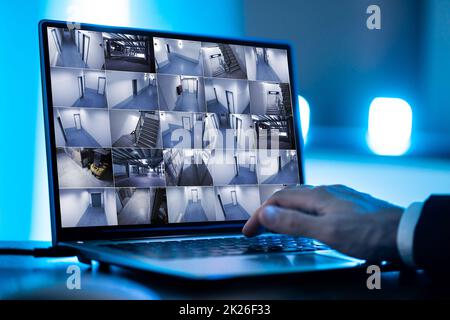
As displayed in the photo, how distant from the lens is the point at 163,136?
3.25 ft

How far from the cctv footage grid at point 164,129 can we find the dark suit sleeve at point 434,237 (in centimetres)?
49

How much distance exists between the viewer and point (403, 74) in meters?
1.86

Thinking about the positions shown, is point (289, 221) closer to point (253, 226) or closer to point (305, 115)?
point (253, 226)

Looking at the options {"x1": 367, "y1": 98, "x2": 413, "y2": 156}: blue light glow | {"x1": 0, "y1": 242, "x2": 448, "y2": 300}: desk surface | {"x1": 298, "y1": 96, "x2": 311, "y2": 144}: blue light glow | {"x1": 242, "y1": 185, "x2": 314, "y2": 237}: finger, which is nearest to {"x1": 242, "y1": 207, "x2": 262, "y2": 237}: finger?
{"x1": 242, "y1": 185, "x2": 314, "y2": 237}: finger

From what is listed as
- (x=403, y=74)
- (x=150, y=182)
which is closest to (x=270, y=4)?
(x=403, y=74)

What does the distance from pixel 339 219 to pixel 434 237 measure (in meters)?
0.10

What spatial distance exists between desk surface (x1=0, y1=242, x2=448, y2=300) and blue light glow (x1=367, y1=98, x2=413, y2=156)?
1.19 m

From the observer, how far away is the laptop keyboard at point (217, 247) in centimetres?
65

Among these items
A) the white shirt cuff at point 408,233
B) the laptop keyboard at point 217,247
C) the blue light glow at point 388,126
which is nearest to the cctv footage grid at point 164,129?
the laptop keyboard at point 217,247

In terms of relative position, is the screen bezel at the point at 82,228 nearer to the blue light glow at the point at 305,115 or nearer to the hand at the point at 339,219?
the hand at the point at 339,219

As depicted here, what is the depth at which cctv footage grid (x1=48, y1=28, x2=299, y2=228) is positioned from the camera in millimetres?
924

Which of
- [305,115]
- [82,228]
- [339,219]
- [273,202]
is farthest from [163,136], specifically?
[305,115]

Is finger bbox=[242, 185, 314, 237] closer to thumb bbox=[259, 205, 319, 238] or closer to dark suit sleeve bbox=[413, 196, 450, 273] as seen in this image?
thumb bbox=[259, 205, 319, 238]
